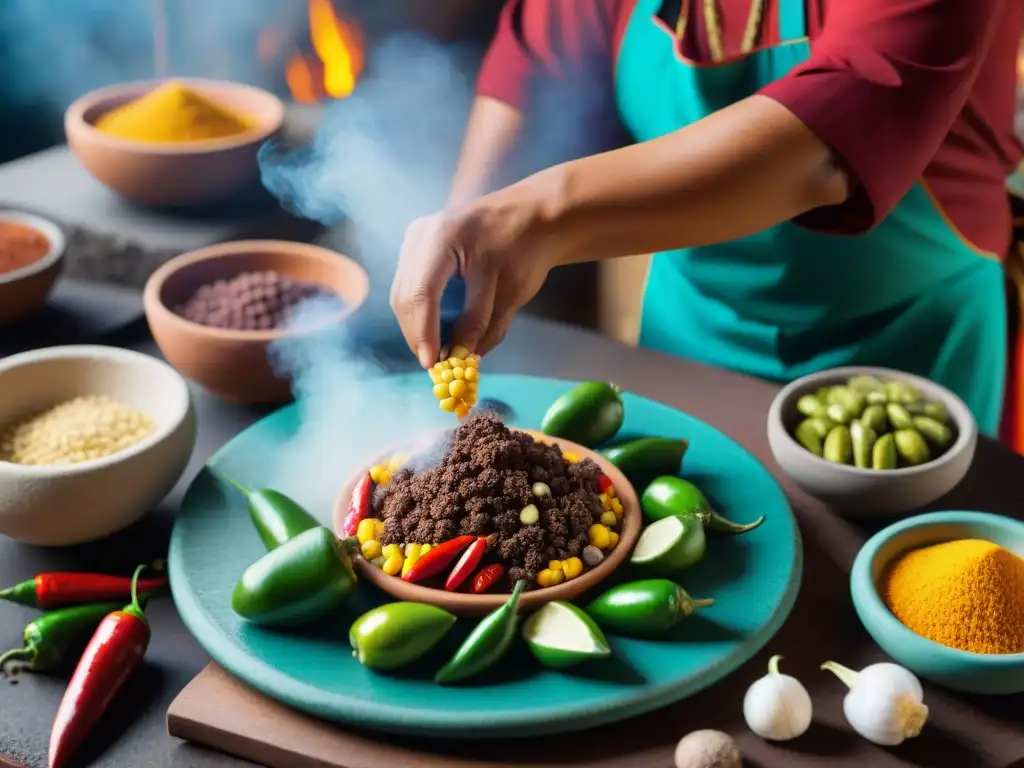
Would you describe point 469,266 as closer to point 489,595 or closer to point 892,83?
point 489,595

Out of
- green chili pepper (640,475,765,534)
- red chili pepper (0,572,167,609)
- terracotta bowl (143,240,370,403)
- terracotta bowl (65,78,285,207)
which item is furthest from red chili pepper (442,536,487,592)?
terracotta bowl (65,78,285,207)

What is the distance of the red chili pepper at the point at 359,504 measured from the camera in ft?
3.99

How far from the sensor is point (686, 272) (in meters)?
1.95

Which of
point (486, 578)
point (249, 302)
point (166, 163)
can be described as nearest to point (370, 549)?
point (486, 578)

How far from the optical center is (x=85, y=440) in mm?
1317

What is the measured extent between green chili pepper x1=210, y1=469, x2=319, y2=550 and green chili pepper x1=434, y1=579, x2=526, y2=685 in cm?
24

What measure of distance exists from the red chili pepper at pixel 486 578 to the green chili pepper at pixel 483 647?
0.21 ft

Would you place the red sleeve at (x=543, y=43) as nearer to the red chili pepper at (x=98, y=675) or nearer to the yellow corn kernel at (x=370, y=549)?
the yellow corn kernel at (x=370, y=549)

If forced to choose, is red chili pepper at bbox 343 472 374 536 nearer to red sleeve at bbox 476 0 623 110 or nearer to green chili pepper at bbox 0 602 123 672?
green chili pepper at bbox 0 602 123 672

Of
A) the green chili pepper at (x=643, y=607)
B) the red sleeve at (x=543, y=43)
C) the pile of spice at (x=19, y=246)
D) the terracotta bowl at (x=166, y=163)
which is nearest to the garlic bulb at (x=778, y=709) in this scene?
the green chili pepper at (x=643, y=607)

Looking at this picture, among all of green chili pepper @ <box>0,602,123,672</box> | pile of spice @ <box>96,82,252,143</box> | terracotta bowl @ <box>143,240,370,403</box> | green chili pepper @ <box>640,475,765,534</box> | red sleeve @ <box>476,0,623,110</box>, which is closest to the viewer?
green chili pepper @ <box>0,602,123,672</box>

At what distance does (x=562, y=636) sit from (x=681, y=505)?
24 centimetres

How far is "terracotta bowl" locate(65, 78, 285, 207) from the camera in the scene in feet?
6.50

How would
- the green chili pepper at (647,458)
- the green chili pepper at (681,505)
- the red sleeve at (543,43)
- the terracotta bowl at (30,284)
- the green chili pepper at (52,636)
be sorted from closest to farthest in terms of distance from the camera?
1. the green chili pepper at (52,636)
2. the green chili pepper at (681,505)
3. the green chili pepper at (647,458)
4. the terracotta bowl at (30,284)
5. the red sleeve at (543,43)
